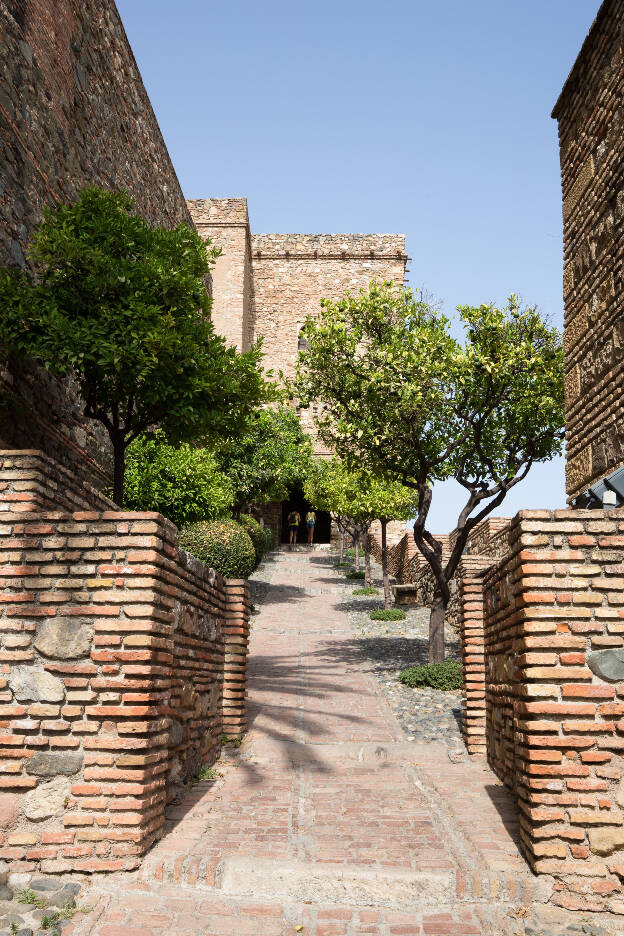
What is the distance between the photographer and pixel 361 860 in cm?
402

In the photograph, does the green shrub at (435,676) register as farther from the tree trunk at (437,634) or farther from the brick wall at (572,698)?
the brick wall at (572,698)

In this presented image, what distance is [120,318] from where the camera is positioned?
6.91 metres

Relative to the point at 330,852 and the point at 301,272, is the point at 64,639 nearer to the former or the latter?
the point at 330,852

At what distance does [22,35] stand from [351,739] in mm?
7328

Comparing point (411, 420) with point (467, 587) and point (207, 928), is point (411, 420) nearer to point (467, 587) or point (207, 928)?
point (467, 587)

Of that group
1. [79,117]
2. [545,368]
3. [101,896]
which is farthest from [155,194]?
[101,896]

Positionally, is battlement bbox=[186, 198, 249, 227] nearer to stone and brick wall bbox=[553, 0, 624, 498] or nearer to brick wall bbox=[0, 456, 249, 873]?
stone and brick wall bbox=[553, 0, 624, 498]

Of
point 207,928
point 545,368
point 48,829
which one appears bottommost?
point 207,928

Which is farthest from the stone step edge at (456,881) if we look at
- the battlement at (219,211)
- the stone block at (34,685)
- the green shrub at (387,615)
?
the battlement at (219,211)

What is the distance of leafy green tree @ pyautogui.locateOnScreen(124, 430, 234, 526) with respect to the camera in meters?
10.8

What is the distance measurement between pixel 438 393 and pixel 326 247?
74.8ft

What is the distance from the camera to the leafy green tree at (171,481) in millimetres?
10797

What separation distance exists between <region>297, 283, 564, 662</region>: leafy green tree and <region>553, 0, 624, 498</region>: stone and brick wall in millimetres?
3320

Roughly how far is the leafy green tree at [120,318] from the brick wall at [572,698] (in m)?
4.08
